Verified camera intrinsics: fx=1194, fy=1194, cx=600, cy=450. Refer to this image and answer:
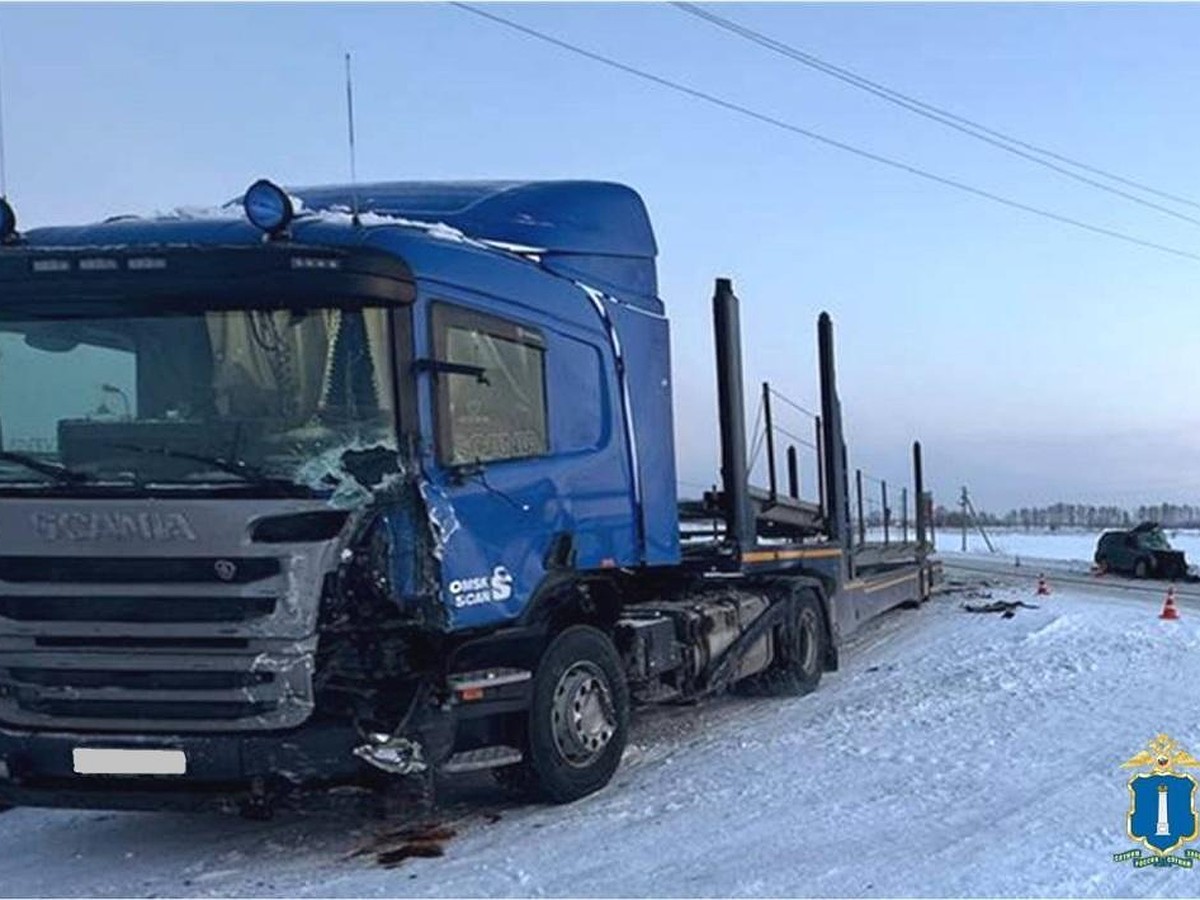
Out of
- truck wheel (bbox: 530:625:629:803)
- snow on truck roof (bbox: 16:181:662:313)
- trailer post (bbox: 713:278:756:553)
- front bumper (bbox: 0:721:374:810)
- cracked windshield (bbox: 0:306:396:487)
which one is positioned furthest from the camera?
trailer post (bbox: 713:278:756:553)

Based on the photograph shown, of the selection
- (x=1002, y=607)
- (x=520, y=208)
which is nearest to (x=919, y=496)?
(x=1002, y=607)

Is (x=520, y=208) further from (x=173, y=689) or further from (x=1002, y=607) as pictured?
(x=1002, y=607)

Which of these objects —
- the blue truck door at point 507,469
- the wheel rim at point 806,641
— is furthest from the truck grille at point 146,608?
the wheel rim at point 806,641

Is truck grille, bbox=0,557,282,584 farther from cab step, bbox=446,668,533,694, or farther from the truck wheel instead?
the truck wheel

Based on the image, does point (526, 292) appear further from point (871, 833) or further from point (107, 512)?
point (871, 833)

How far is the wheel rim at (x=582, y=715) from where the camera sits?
6438mm

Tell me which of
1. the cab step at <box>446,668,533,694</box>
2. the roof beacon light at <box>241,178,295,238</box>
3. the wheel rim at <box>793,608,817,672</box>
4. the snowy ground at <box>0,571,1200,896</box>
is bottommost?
the snowy ground at <box>0,571,1200,896</box>

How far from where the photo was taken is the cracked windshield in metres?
5.37

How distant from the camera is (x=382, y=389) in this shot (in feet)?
18.1

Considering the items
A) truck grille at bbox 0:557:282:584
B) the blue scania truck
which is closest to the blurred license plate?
the blue scania truck

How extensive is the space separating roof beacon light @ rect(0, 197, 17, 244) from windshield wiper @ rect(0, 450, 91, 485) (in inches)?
44.7

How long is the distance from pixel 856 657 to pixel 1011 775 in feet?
19.8

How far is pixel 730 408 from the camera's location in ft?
31.4

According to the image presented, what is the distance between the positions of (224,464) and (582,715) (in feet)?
8.20
